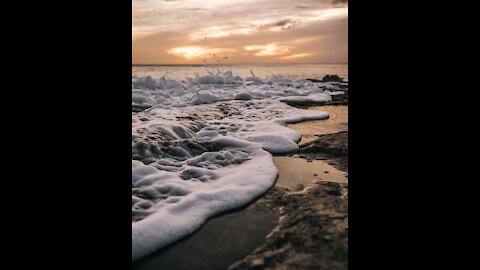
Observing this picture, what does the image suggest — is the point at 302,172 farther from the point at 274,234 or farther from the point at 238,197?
Result: the point at 274,234

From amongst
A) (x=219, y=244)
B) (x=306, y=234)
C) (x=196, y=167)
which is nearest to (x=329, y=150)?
(x=196, y=167)

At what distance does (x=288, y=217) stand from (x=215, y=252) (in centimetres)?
61

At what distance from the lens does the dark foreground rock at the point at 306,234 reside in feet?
5.27

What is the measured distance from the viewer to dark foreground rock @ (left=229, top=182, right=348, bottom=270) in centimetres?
161

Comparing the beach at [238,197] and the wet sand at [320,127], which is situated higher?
the wet sand at [320,127]

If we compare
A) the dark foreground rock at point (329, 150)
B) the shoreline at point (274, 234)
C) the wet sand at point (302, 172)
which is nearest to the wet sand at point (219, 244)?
the shoreline at point (274, 234)

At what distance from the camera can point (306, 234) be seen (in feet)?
6.16

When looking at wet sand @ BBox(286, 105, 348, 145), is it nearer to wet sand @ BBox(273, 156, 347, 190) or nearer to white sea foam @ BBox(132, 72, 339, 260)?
white sea foam @ BBox(132, 72, 339, 260)

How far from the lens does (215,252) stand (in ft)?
5.64

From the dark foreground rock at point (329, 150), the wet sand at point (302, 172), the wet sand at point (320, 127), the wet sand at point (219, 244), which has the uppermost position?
the wet sand at point (320, 127)

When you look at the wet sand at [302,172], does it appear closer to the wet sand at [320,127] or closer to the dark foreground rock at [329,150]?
the dark foreground rock at [329,150]

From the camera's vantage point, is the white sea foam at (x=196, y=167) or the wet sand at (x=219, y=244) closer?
the wet sand at (x=219, y=244)
